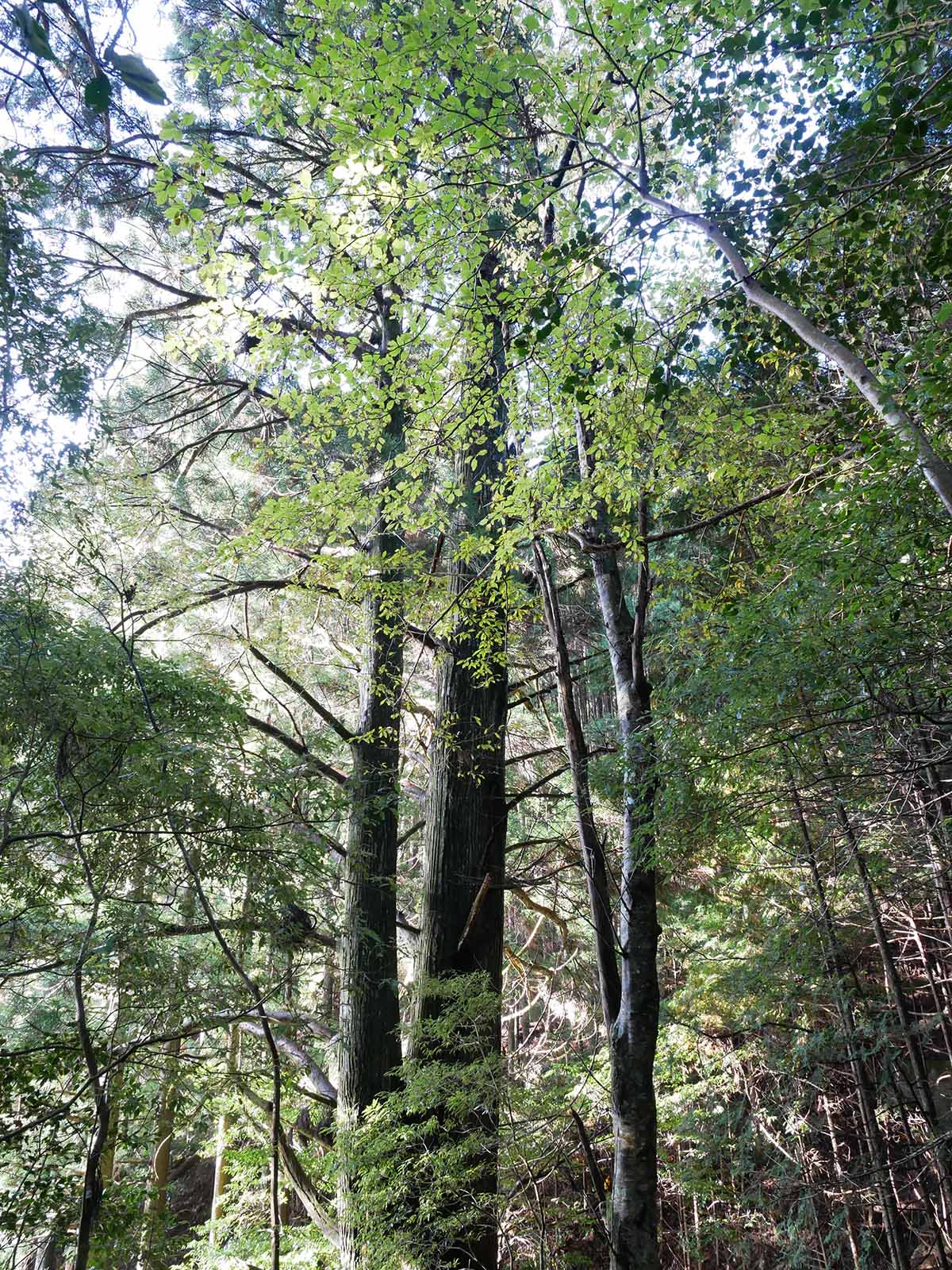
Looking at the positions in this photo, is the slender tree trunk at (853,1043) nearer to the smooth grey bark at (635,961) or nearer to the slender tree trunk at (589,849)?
the smooth grey bark at (635,961)

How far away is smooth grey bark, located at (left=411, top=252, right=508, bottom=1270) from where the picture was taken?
5.08m

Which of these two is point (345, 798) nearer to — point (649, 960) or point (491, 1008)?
point (491, 1008)

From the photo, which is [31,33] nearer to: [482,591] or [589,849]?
[589,849]

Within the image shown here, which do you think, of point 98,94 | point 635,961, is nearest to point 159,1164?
point 635,961

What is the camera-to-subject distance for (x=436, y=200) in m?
3.26

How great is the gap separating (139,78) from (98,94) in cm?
14

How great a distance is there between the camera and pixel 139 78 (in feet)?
2.66

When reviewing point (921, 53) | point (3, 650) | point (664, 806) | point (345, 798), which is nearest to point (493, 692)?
point (345, 798)

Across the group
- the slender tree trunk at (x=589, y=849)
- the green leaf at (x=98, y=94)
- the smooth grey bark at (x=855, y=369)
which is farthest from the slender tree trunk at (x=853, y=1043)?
the green leaf at (x=98, y=94)

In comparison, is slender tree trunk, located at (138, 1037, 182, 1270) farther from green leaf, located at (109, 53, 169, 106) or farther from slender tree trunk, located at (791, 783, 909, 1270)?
slender tree trunk, located at (791, 783, 909, 1270)

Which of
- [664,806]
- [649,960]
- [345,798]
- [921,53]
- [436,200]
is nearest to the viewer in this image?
[921,53]

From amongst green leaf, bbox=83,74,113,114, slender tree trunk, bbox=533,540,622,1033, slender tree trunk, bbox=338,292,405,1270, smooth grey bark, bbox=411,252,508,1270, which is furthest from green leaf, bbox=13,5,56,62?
slender tree trunk, bbox=338,292,405,1270

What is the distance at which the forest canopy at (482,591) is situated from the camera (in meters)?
2.89

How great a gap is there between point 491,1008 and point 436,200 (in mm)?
4161
